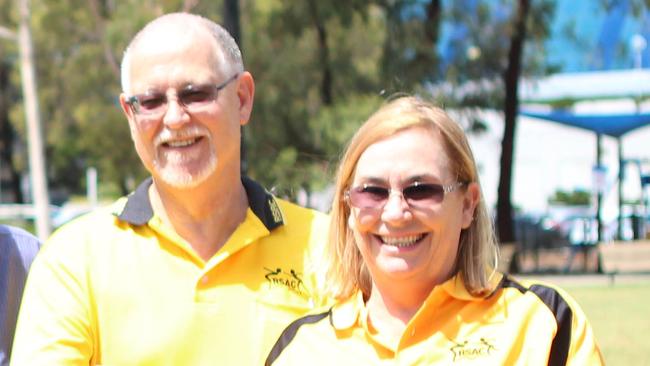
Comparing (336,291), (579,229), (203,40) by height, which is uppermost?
(203,40)

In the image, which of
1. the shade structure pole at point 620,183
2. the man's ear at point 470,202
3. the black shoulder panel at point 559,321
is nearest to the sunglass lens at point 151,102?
the man's ear at point 470,202

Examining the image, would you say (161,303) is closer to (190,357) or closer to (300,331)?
(190,357)

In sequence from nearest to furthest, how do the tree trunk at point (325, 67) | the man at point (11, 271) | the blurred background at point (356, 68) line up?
the man at point (11, 271), the blurred background at point (356, 68), the tree trunk at point (325, 67)

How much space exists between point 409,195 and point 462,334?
0.40 metres

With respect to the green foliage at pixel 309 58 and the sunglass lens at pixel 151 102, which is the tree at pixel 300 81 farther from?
the sunglass lens at pixel 151 102

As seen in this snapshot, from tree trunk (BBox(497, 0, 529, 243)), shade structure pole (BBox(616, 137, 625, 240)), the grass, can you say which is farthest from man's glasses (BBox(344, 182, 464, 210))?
tree trunk (BBox(497, 0, 529, 243))

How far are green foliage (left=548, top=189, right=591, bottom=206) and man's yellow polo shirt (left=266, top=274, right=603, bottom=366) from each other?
40817 millimetres

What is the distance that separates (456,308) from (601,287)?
47.4 ft

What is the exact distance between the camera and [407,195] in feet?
9.84

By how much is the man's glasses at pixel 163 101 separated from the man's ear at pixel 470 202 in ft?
2.83

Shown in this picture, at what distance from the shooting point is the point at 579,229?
30.2m

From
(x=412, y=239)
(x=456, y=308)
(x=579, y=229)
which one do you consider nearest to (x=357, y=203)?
(x=412, y=239)

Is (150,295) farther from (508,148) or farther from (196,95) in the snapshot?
(508,148)

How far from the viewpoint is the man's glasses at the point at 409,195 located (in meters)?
3.00
